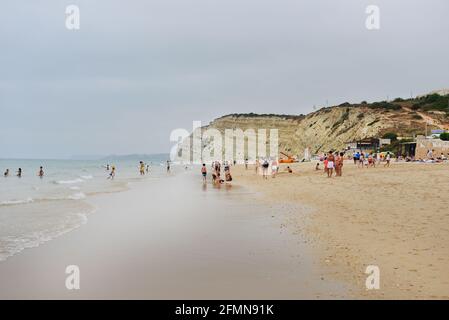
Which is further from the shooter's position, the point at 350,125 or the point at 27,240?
the point at 350,125

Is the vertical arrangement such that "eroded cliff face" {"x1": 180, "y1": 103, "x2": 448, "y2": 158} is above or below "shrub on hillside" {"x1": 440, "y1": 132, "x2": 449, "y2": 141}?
above

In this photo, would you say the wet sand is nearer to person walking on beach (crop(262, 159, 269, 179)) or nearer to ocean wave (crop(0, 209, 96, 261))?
ocean wave (crop(0, 209, 96, 261))

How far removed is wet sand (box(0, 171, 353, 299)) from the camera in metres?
5.55

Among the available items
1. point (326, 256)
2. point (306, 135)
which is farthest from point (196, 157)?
point (326, 256)

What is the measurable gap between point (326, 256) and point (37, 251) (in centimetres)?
572

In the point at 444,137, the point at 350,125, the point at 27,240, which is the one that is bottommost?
the point at 27,240

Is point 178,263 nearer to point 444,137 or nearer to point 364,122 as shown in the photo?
point 444,137

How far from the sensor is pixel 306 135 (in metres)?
94.0

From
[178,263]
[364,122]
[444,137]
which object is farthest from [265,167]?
[364,122]

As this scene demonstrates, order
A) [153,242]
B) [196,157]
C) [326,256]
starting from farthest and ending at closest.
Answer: [196,157], [153,242], [326,256]

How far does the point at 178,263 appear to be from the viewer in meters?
7.02

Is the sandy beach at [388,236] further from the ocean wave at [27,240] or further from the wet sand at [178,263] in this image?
the ocean wave at [27,240]

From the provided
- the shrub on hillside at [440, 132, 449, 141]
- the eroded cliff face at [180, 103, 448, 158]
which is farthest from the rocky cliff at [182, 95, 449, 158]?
the shrub on hillside at [440, 132, 449, 141]
